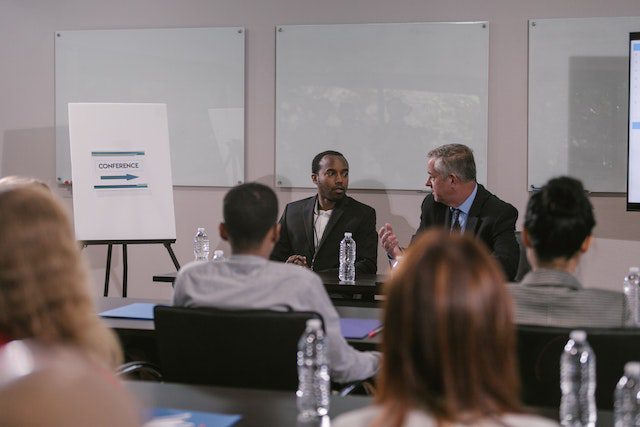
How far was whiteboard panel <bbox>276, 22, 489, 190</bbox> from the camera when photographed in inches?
225

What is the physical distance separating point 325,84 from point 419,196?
1061mm

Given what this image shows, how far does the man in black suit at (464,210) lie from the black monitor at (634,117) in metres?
0.92

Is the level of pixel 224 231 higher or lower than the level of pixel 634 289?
higher

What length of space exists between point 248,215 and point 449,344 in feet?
4.93

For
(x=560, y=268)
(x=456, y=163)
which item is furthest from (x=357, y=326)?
(x=456, y=163)

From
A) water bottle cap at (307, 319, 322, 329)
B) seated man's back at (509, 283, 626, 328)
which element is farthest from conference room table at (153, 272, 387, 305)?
water bottle cap at (307, 319, 322, 329)

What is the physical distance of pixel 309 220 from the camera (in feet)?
17.8

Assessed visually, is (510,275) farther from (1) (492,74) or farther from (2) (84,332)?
(2) (84,332)

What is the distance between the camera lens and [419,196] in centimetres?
586

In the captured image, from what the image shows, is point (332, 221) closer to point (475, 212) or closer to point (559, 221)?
point (475, 212)

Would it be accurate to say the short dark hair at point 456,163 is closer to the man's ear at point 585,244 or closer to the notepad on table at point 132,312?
the notepad on table at point 132,312

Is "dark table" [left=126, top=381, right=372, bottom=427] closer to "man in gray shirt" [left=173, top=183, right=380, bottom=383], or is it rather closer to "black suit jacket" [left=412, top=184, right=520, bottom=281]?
"man in gray shirt" [left=173, top=183, right=380, bottom=383]

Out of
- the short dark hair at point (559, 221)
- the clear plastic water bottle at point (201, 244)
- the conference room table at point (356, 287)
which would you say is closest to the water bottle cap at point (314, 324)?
the short dark hair at point (559, 221)

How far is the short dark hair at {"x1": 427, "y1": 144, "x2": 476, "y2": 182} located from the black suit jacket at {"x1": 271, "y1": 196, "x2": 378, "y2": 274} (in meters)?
0.77
